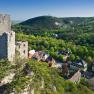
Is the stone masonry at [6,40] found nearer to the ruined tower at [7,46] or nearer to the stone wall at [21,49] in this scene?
the ruined tower at [7,46]

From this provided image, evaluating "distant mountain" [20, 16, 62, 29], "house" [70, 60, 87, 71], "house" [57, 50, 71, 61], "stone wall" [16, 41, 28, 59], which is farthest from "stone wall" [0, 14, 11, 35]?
"distant mountain" [20, 16, 62, 29]

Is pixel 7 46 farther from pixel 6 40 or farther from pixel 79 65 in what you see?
pixel 79 65

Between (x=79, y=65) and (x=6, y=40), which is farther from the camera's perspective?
(x=79, y=65)

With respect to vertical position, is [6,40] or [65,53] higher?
[6,40]

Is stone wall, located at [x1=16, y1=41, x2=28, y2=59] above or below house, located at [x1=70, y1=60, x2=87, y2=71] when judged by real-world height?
above

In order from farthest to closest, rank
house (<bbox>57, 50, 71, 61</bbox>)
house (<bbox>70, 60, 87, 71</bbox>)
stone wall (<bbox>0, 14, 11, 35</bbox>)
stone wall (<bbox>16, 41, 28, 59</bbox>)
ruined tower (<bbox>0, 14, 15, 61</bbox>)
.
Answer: house (<bbox>57, 50, 71, 61</bbox>) → house (<bbox>70, 60, 87, 71</bbox>) → stone wall (<bbox>16, 41, 28, 59</bbox>) → stone wall (<bbox>0, 14, 11, 35</bbox>) → ruined tower (<bbox>0, 14, 15, 61</bbox>)

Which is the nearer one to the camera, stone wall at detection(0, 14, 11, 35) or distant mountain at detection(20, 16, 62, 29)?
stone wall at detection(0, 14, 11, 35)

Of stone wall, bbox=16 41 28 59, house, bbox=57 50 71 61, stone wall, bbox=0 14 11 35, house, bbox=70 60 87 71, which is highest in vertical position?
stone wall, bbox=0 14 11 35

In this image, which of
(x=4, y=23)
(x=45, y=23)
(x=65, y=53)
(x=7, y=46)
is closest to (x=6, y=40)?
(x=7, y=46)

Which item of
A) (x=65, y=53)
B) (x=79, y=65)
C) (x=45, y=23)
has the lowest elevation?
(x=79, y=65)

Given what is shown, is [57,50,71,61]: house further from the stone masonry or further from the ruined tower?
the ruined tower

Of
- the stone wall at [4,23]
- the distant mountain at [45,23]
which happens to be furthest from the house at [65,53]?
the distant mountain at [45,23]

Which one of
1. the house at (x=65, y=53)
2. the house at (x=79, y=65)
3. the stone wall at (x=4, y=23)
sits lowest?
the house at (x=79, y=65)
